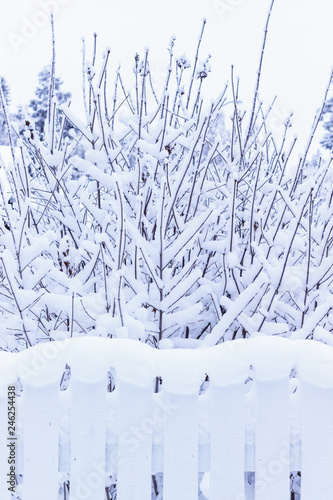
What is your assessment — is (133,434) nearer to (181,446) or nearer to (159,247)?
(181,446)

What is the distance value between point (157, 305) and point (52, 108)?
1.15m

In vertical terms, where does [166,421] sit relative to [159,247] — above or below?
below

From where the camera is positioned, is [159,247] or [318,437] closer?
[318,437]

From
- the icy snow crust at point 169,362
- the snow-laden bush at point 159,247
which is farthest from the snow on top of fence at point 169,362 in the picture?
the snow-laden bush at point 159,247

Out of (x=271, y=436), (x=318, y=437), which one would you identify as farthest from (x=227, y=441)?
(x=318, y=437)

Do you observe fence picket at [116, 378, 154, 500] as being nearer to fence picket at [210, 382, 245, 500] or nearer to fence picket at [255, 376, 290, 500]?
fence picket at [210, 382, 245, 500]

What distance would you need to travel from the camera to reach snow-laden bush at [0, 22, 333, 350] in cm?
202

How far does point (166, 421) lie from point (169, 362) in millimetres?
176

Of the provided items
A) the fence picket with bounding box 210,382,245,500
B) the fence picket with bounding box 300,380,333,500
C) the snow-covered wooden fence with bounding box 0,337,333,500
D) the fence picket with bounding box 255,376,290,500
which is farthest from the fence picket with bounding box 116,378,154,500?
the fence picket with bounding box 300,380,333,500

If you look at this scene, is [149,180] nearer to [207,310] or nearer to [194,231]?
[194,231]

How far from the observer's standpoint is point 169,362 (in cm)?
160

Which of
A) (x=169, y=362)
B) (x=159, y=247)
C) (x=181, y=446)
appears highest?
(x=159, y=247)

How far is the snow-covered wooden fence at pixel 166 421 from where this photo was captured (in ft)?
5.11

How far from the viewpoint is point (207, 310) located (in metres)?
2.44
